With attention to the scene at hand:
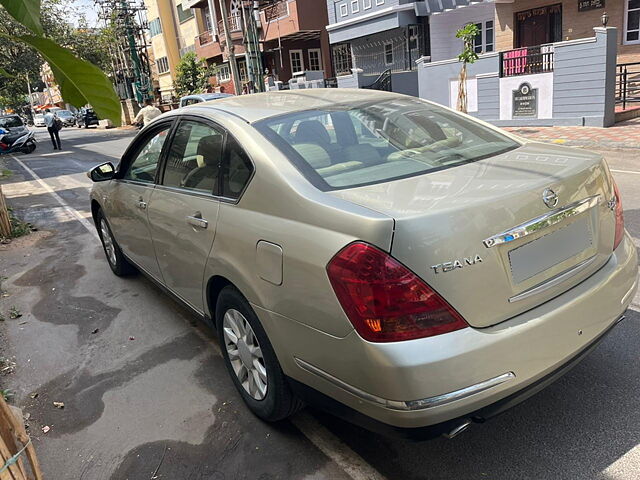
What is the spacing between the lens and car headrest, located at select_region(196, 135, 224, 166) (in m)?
3.06

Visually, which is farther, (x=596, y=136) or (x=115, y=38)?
(x=115, y=38)

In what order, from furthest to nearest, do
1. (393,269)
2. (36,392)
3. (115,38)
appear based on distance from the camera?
1. (115,38)
2. (36,392)
3. (393,269)

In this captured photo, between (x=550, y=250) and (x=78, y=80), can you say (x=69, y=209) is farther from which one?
(x=78, y=80)

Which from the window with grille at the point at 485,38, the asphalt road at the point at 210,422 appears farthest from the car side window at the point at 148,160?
the window with grille at the point at 485,38

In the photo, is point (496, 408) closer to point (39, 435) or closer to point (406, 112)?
point (406, 112)

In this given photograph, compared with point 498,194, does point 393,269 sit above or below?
below

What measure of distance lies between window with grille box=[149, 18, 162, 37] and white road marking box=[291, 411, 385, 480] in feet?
165

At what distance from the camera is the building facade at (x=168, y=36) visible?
143ft

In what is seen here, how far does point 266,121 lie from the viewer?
2.94m

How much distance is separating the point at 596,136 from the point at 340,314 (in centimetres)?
1078

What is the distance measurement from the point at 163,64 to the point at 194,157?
163 ft

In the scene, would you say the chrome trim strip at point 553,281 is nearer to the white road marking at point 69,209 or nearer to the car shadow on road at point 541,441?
the car shadow on road at point 541,441

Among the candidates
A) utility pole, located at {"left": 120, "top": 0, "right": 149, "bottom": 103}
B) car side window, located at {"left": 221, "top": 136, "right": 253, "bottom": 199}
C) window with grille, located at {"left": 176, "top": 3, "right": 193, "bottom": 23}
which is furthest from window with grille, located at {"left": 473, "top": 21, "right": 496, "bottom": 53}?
window with grille, located at {"left": 176, "top": 3, "right": 193, "bottom": 23}

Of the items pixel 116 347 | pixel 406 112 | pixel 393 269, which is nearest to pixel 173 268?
pixel 116 347
